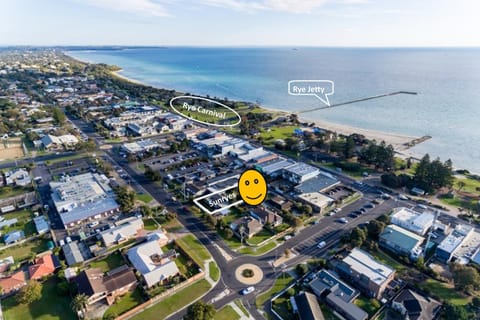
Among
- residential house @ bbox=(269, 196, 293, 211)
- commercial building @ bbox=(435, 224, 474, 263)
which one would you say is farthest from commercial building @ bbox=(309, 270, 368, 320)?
residential house @ bbox=(269, 196, 293, 211)

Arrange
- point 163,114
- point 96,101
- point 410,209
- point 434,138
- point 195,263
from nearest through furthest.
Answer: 1. point 195,263
2. point 410,209
3. point 434,138
4. point 163,114
5. point 96,101

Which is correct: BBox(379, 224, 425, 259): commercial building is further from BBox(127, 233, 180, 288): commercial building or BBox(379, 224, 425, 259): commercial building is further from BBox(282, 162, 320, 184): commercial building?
BBox(127, 233, 180, 288): commercial building

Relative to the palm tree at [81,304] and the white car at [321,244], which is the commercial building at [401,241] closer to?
the white car at [321,244]

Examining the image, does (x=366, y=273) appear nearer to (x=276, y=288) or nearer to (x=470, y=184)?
(x=276, y=288)

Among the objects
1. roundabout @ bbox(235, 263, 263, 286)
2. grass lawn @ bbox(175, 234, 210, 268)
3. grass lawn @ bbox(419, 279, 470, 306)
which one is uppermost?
grass lawn @ bbox(419, 279, 470, 306)

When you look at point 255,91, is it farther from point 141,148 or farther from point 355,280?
point 355,280

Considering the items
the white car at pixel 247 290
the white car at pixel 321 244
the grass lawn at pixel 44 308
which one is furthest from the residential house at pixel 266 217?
the grass lawn at pixel 44 308

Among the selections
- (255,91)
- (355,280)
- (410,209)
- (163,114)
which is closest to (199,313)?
(355,280)
